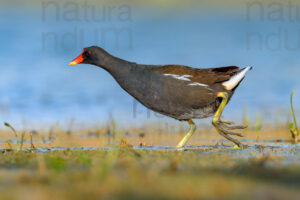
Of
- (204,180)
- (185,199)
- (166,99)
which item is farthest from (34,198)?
(166,99)

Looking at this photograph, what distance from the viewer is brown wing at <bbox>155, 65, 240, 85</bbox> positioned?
7.18 meters

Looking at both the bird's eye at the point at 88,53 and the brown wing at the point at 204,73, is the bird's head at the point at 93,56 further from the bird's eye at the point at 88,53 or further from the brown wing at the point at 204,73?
the brown wing at the point at 204,73

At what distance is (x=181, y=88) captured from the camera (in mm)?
7023

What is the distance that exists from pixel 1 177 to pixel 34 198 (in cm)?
133

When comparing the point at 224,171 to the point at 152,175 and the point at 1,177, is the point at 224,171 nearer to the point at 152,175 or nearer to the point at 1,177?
the point at 152,175

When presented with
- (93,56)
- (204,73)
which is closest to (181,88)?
(204,73)

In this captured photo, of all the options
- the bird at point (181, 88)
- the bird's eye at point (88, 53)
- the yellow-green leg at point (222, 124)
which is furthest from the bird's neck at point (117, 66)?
the yellow-green leg at point (222, 124)

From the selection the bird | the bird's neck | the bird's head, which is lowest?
the bird

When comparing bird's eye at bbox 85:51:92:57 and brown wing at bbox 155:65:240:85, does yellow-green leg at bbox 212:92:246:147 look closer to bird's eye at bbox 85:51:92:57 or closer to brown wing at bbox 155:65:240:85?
brown wing at bbox 155:65:240:85

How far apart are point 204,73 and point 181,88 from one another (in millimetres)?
601

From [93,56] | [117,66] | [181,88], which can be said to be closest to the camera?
[181,88]

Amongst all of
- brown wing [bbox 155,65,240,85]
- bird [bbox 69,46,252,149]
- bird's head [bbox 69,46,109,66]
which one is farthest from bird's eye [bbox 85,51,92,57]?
brown wing [bbox 155,65,240,85]

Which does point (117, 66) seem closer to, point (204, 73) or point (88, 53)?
point (88, 53)

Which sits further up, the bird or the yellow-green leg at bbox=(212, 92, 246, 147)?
the bird
